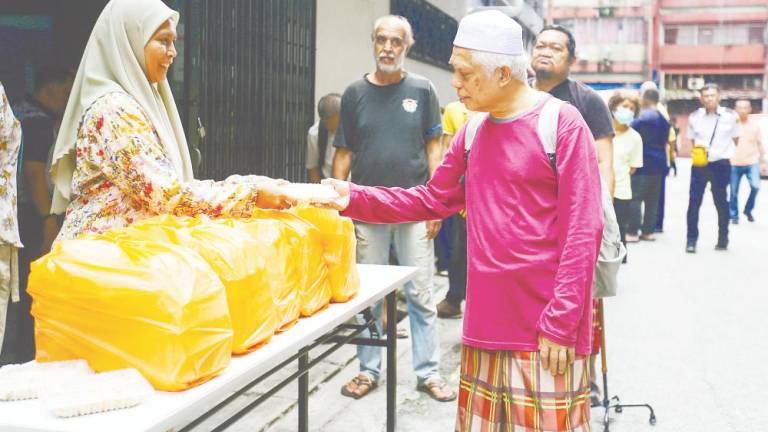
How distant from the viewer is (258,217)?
301 cm

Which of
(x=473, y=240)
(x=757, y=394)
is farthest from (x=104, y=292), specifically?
(x=757, y=394)

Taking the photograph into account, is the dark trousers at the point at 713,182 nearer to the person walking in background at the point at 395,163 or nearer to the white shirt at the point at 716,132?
the white shirt at the point at 716,132

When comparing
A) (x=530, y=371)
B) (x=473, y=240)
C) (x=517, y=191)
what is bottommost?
(x=530, y=371)

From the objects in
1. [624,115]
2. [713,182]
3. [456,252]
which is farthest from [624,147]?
[456,252]

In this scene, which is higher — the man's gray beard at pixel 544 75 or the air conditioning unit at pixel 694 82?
the air conditioning unit at pixel 694 82

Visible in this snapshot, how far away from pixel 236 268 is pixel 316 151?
423 cm

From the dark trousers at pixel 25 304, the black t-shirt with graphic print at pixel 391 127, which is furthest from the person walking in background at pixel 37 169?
the black t-shirt with graphic print at pixel 391 127

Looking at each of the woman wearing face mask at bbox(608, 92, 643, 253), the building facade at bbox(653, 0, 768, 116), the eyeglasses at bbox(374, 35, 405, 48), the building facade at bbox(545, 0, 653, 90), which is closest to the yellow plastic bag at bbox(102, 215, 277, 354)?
the eyeglasses at bbox(374, 35, 405, 48)

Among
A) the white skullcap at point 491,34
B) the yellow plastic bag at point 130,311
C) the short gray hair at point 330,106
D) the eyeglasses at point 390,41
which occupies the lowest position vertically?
the yellow plastic bag at point 130,311

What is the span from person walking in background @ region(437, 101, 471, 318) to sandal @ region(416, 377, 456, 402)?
1.81 metres

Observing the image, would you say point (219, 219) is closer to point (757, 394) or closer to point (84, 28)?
point (84, 28)

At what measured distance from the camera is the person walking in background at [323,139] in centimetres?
634

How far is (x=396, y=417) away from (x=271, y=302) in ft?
6.93

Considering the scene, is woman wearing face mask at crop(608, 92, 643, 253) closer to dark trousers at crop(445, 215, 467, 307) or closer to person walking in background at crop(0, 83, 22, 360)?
dark trousers at crop(445, 215, 467, 307)
